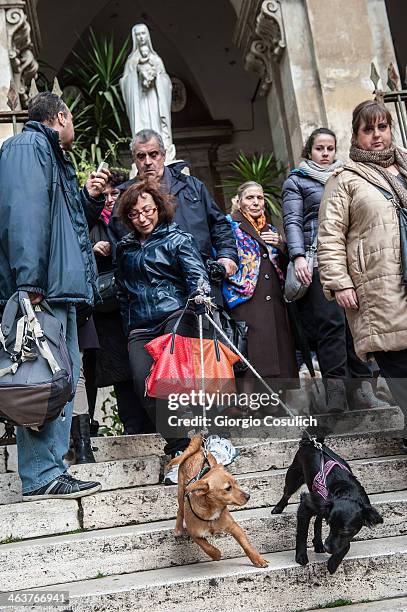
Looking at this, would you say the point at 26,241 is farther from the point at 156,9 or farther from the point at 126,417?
the point at 156,9

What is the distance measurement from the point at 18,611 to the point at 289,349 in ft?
8.74

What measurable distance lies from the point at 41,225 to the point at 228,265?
55.1 inches

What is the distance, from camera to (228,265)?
4527 mm

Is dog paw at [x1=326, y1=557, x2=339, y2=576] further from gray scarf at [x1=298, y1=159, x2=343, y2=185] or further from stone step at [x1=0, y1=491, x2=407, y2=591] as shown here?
gray scarf at [x1=298, y1=159, x2=343, y2=185]

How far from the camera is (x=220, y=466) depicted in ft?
9.48

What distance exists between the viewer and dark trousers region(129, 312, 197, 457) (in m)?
3.66

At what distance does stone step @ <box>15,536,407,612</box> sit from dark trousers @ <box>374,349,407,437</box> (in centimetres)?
75

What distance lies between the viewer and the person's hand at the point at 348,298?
11.8 feet

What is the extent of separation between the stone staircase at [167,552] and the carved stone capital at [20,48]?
5.15 meters

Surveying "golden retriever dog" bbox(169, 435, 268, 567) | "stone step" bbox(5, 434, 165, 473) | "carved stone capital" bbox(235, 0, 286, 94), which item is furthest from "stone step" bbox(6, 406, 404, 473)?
"carved stone capital" bbox(235, 0, 286, 94)

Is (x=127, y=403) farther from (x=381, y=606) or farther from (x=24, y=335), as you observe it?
(x=381, y=606)

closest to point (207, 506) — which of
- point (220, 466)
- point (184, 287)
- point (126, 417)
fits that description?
point (220, 466)

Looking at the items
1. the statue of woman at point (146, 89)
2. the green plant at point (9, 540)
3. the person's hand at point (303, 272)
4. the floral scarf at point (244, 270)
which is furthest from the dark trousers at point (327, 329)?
the statue of woman at point (146, 89)

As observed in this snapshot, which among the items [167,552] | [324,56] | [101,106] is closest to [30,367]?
[167,552]
